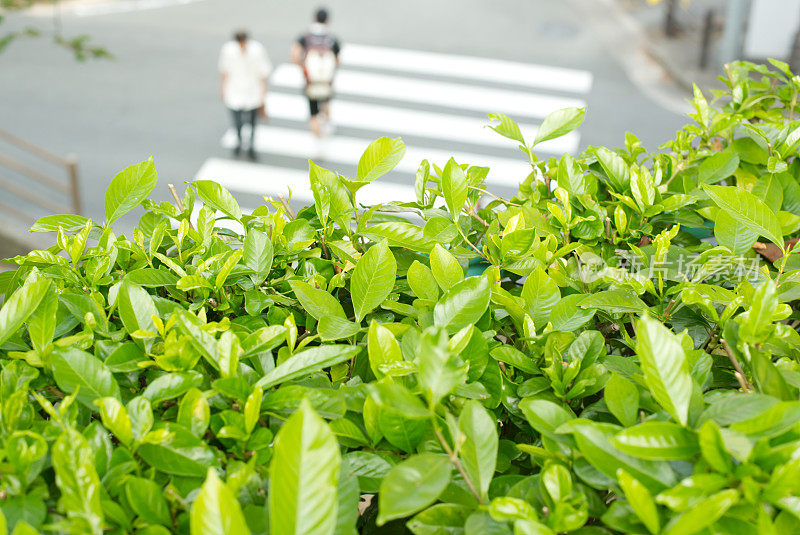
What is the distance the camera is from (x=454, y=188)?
193 centimetres

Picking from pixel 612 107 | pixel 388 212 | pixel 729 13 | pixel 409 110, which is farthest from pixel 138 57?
pixel 388 212

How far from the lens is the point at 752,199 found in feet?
→ 5.65

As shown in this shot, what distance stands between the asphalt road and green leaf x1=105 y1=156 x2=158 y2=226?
647cm

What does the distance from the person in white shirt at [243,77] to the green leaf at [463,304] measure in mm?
7175

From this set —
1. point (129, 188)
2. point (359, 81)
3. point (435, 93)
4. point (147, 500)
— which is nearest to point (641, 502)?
point (147, 500)

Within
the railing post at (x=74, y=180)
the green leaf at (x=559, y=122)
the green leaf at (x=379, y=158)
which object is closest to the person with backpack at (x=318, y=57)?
the railing post at (x=74, y=180)

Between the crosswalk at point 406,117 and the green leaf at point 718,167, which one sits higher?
the green leaf at point 718,167

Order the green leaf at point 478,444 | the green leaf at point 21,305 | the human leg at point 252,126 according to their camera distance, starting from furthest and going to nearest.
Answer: the human leg at point 252,126 < the green leaf at point 21,305 < the green leaf at point 478,444

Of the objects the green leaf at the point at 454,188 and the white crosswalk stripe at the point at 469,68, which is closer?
the green leaf at the point at 454,188

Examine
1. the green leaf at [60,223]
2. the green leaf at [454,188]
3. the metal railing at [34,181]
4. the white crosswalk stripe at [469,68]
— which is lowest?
the metal railing at [34,181]

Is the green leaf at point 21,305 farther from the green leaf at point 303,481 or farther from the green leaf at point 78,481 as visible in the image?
the green leaf at point 303,481

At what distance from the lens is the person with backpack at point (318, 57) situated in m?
8.42

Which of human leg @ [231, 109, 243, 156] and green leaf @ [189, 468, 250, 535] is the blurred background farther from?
green leaf @ [189, 468, 250, 535]

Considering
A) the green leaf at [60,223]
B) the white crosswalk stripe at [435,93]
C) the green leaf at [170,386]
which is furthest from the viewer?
the white crosswalk stripe at [435,93]
